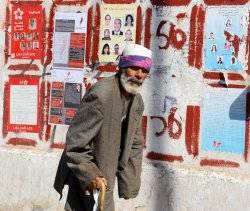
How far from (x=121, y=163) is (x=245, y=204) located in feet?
5.06

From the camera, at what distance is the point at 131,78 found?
14.2 feet

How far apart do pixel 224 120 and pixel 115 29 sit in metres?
1.32

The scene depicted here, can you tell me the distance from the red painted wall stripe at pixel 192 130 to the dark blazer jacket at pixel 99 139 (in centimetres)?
138

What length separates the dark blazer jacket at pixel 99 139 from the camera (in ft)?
13.8

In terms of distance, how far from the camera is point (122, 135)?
445 cm

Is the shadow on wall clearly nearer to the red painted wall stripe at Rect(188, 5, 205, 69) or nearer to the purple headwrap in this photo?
the red painted wall stripe at Rect(188, 5, 205, 69)

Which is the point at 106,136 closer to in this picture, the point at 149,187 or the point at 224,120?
the point at 224,120

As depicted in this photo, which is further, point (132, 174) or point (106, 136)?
point (132, 174)


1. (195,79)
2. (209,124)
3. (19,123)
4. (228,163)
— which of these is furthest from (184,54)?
(19,123)

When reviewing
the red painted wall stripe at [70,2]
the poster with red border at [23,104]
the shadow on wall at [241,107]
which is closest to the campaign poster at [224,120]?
the shadow on wall at [241,107]

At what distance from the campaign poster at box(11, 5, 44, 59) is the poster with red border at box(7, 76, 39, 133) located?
0.80 feet

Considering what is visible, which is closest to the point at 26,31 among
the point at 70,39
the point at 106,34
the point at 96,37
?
the point at 70,39

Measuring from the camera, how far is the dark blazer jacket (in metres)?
4.19

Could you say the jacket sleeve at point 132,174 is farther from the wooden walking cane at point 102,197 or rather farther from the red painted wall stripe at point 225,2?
the red painted wall stripe at point 225,2
